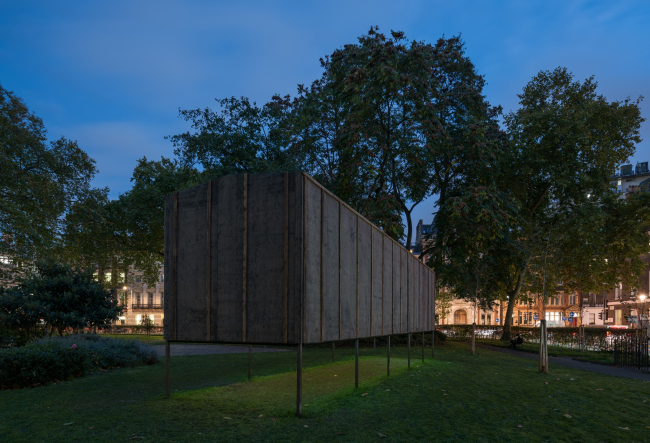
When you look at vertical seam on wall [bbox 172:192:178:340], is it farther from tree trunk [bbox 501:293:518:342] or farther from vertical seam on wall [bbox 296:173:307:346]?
tree trunk [bbox 501:293:518:342]

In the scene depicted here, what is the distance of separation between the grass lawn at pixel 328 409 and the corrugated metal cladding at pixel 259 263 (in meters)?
1.24

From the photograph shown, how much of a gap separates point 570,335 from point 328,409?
3814cm

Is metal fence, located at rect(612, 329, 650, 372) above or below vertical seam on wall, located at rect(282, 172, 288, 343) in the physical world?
below

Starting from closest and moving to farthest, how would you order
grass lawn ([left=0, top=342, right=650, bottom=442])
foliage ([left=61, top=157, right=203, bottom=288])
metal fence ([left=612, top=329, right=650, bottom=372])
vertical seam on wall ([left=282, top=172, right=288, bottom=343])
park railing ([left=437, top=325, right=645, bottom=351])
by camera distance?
grass lawn ([left=0, top=342, right=650, bottom=442]) → vertical seam on wall ([left=282, top=172, right=288, bottom=343]) → metal fence ([left=612, top=329, right=650, bottom=372]) → foliage ([left=61, top=157, right=203, bottom=288]) → park railing ([left=437, top=325, right=645, bottom=351])

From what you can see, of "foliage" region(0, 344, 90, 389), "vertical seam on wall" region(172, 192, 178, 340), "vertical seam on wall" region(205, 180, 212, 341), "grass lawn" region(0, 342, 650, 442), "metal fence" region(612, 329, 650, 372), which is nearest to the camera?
"grass lawn" region(0, 342, 650, 442)

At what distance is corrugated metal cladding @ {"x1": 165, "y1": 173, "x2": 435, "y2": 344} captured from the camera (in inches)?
290

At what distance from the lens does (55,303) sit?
19.9 metres

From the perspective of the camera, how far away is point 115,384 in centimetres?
1123

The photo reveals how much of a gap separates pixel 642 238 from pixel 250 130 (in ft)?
100.0

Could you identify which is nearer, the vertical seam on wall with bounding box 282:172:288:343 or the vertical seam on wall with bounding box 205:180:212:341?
the vertical seam on wall with bounding box 282:172:288:343

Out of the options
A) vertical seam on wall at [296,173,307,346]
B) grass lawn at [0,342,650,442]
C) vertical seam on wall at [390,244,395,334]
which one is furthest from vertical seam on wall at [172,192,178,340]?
vertical seam on wall at [390,244,395,334]

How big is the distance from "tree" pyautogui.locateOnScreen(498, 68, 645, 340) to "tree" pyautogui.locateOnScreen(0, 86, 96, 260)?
2833 centimetres

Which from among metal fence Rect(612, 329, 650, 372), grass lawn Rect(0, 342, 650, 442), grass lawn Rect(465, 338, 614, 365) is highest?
grass lawn Rect(0, 342, 650, 442)

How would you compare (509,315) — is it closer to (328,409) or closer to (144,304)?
(328,409)
